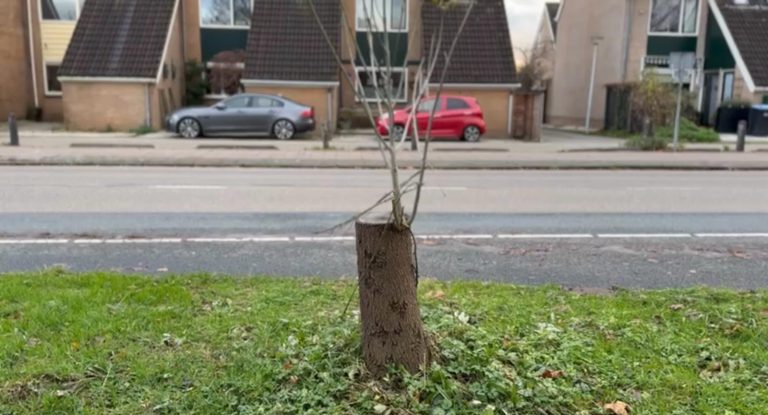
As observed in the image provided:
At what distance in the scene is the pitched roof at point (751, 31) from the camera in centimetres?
2561

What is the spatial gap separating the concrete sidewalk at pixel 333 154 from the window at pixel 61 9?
8.06m

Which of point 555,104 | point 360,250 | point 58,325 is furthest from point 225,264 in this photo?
point 555,104

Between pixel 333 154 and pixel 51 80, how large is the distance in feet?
56.3

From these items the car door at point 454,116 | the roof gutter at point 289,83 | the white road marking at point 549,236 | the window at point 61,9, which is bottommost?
the white road marking at point 549,236

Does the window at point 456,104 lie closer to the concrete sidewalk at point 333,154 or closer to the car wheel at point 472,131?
the car wheel at point 472,131

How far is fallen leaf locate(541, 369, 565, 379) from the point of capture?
343 cm

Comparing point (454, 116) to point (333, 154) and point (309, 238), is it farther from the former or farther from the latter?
point (309, 238)

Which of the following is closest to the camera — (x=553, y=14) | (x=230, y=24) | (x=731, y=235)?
(x=731, y=235)

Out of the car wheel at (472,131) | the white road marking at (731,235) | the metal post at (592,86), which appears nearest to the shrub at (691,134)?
the car wheel at (472,131)

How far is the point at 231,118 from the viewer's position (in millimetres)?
20812

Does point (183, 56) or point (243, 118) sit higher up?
point (183, 56)

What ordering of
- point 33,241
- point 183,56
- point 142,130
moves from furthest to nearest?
point 183,56, point 142,130, point 33,241

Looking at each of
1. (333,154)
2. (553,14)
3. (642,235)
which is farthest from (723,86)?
(642,235)

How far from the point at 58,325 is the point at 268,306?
1.30 metres
